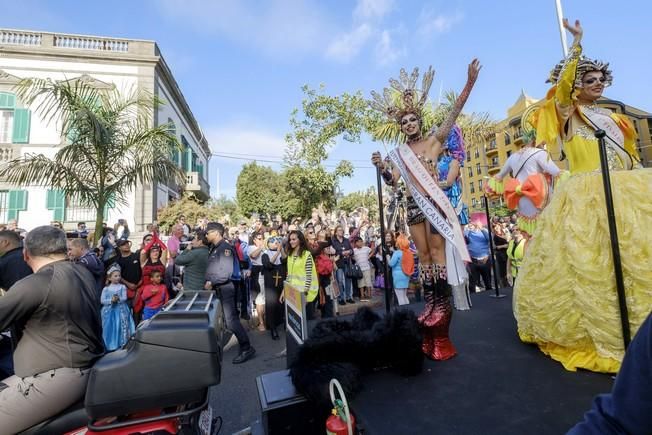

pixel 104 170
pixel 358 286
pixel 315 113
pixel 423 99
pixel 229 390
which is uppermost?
pixel 315 113

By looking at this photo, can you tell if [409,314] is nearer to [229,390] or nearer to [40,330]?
[40,330]

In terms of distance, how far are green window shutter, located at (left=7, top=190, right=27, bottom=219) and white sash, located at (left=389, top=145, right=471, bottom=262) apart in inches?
661

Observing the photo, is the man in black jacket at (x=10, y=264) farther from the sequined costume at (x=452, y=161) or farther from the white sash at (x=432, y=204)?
the sequined costume at (x=452, y=161)

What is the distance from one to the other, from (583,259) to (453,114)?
1.31 metres

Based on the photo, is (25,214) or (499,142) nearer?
(25,214)

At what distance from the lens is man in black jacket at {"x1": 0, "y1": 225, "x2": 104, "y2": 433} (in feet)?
5.93

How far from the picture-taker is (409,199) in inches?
106

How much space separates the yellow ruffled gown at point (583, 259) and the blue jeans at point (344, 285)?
581 cm

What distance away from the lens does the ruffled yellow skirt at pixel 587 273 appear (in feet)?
6.43

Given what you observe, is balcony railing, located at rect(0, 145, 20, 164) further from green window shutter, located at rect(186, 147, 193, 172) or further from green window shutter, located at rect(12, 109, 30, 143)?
green window shutter, located at rect(186, 147, 193, 172)

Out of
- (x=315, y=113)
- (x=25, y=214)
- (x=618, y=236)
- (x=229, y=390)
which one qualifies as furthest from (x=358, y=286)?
(x=25, y=214)

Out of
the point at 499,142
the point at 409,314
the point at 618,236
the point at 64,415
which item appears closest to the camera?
the point at 64,415

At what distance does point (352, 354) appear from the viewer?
211 centimetres

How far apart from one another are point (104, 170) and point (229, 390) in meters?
4.83
